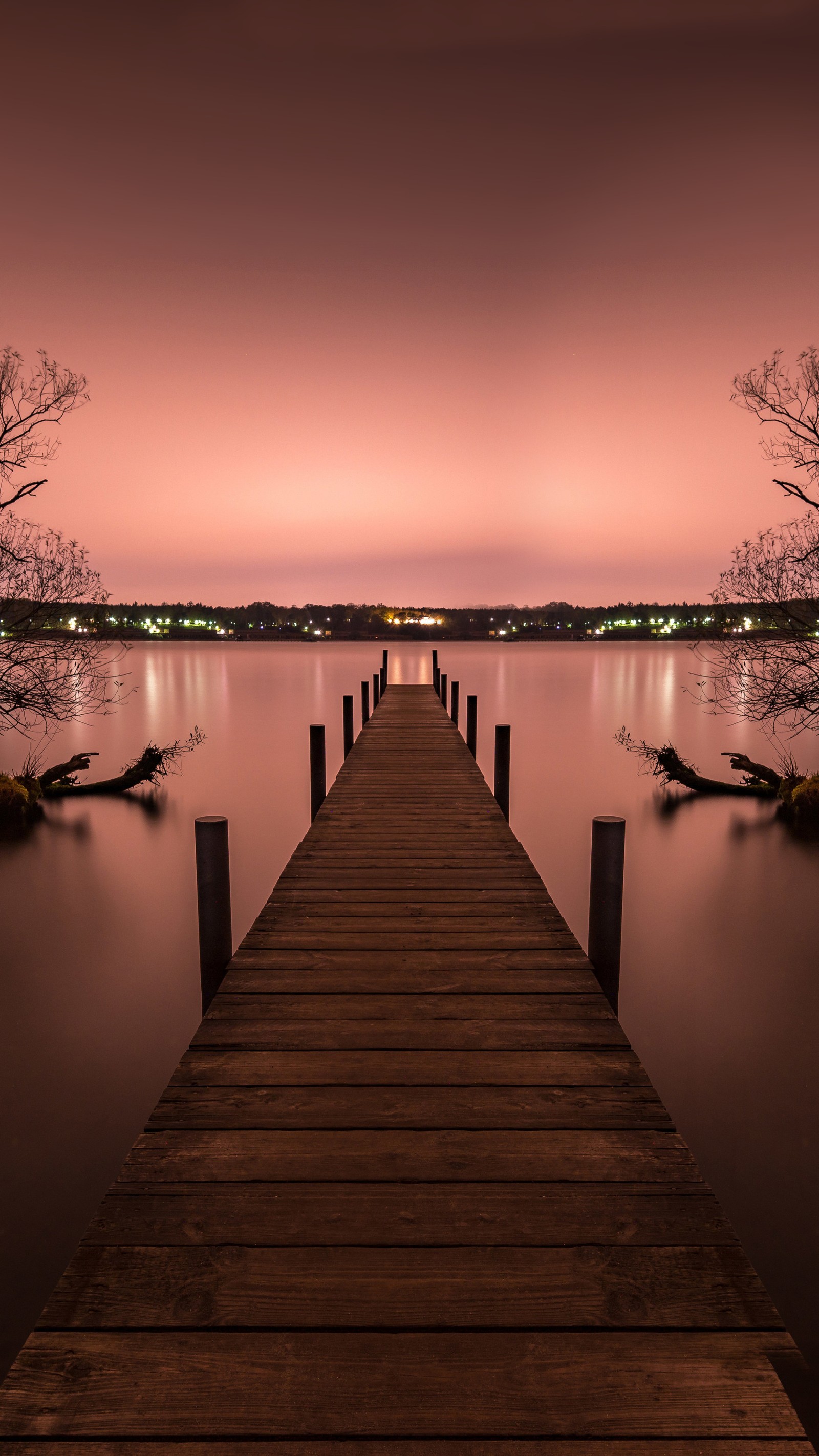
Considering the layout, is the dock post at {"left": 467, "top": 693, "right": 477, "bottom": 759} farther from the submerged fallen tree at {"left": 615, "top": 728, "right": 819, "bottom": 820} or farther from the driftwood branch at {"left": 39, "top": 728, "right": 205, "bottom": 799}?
the driftwood branch at {"left": 39, "top": 728, "right": 205, "bottom": 799}

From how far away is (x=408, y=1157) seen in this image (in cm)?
240

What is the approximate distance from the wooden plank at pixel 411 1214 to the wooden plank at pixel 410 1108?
30 centimetres

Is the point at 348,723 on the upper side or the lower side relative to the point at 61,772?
upper

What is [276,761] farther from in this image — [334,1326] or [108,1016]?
[334,1326]

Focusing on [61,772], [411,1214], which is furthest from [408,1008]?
[61,772]

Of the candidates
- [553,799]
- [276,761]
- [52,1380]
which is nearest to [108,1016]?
[52,1380]

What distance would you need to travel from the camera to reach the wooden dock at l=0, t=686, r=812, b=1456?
1.60 m

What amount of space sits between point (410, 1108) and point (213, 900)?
1.94 metres

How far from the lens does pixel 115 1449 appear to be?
154 cm

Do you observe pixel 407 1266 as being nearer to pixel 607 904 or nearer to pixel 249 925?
pixel 607 904

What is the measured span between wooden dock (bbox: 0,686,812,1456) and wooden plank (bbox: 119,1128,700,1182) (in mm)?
10

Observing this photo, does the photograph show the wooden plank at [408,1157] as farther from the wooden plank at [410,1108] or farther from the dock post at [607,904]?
the dock post at [607,904]

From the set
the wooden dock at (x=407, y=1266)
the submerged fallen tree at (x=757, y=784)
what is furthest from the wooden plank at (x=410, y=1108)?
the submerged fallen tree at (x=757, y=784)

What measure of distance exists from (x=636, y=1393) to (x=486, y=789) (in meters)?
6.81
